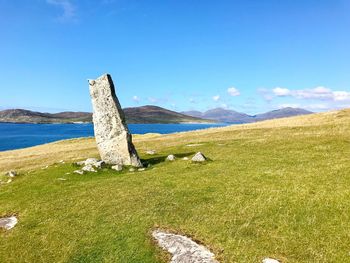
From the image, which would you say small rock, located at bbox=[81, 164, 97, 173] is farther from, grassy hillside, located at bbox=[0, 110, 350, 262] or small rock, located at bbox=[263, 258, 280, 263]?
small rock, located at bbox=[263, 258, 280, 263]

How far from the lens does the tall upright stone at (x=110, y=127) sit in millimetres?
34094

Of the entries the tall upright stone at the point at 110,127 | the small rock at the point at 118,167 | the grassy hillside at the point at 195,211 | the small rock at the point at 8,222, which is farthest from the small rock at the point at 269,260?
the tall upright stone at the point at 110,127

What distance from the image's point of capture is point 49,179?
101ft

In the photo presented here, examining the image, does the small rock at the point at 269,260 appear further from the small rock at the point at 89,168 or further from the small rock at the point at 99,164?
the small rock at the point at 99,164

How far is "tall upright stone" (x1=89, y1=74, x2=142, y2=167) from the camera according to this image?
34094mm

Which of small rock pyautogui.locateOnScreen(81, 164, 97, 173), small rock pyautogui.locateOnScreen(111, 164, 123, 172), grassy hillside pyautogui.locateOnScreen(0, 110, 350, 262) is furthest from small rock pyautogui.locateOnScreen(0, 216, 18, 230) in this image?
small rock pyautogui.locateOnScreen(111, 164, 123, 172)

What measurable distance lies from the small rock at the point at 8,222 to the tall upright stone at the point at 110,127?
43.1 ft

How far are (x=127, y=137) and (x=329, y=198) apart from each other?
19.8 meters

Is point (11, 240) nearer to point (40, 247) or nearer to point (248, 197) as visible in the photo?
point (40, 247)

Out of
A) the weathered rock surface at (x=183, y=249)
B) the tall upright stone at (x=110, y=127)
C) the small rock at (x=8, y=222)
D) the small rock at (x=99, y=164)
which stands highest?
the tall upright stone at (x=110, y=127)

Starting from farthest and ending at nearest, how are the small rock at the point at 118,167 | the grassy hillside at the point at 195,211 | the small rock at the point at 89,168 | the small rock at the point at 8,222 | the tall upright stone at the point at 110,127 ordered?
the tall upright stone at the point at 110,127 < the small rock at the point at 118,167 < the small rock at the point at 89,168 < the small rock at the point at 8,222 < the grassy hillside at the point at 195,211

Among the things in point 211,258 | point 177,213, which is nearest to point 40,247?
point 177,213

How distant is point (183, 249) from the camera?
15883 millimetres

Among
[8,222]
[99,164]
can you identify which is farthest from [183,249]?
[99,164]
